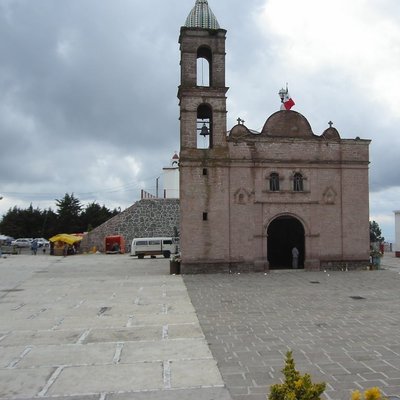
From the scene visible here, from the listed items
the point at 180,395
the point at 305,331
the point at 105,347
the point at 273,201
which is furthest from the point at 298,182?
the point at 180,395

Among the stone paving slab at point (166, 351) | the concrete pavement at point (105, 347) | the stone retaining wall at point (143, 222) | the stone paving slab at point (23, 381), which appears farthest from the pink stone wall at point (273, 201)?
the stone retaining wall at point (143, 222)

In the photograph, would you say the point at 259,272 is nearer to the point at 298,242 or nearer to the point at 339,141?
the point at 298,242

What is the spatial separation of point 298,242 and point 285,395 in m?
23.3

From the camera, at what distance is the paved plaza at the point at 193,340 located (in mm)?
6758

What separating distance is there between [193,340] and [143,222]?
35.4m

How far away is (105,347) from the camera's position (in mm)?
8930

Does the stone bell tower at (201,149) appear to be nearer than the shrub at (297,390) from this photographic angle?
No

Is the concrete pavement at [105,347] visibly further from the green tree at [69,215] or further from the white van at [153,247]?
the green tree at [69,215]

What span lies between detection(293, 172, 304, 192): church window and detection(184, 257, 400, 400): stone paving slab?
6.89 meters

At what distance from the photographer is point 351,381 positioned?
6770 mm

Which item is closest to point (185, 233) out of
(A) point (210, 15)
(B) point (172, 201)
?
(A) point (210, 15)

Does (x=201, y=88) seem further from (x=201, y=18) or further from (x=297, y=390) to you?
(x=297, y=390)

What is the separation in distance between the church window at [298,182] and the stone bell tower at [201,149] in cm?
386

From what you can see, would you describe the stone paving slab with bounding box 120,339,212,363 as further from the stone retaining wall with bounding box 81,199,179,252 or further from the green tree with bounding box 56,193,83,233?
the green tree with bounding box 56,193,83,233
